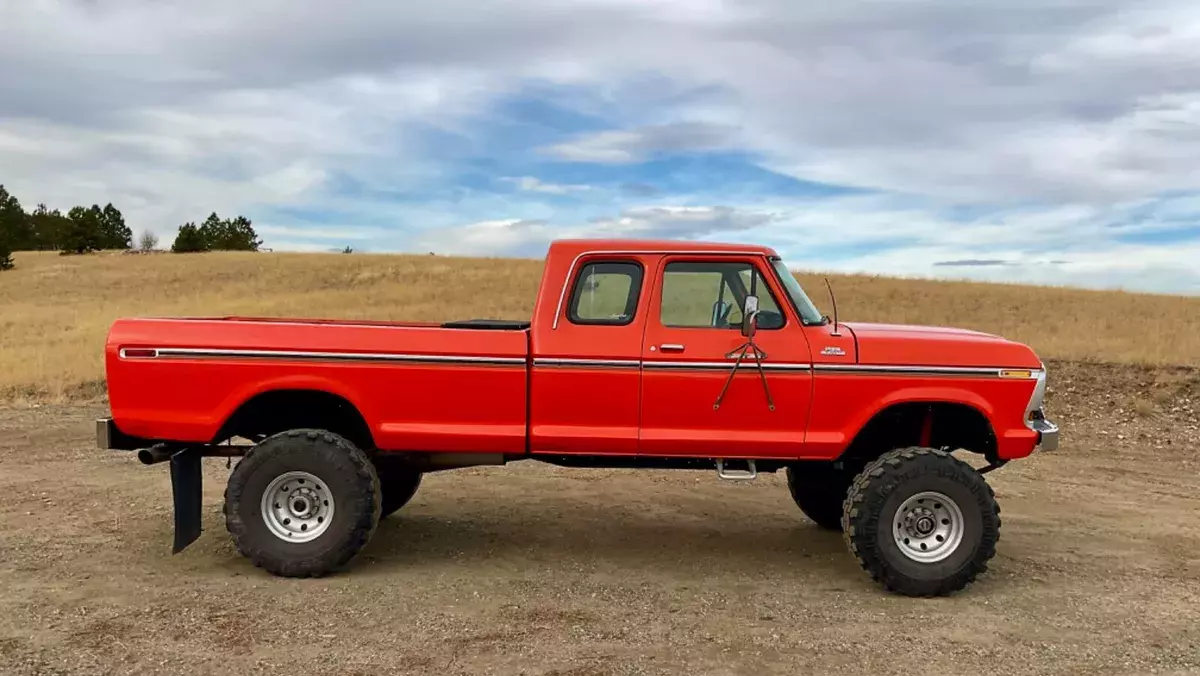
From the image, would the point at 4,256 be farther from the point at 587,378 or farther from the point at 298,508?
the point at 587,378

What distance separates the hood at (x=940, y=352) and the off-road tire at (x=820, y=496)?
1624mm

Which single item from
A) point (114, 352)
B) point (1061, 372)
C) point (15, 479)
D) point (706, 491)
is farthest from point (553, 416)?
point (1061, 372)

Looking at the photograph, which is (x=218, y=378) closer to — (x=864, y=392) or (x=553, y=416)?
(x=553, y=416)

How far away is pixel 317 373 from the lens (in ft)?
19.1

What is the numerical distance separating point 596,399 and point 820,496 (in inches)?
103

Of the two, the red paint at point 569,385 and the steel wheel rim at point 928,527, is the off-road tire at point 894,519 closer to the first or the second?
the steel wheel rim at point 928,527

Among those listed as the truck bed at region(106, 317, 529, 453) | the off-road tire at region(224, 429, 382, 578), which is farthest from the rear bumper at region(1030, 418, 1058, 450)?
the off-road tire at region(224, 429, 382, 578)

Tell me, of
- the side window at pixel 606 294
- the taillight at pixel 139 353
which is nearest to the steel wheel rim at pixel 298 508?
the taillight at pixel 139 353

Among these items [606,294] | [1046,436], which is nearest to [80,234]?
[606,294]

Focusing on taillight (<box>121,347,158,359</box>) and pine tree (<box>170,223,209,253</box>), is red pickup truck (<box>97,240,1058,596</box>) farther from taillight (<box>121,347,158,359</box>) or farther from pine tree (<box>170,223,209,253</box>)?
pine tree (<box>170,223,209,253</box>)

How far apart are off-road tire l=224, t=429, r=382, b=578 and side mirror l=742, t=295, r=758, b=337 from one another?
263cm

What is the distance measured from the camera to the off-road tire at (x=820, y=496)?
726cm

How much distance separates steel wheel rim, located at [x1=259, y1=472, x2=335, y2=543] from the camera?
583 centimetres

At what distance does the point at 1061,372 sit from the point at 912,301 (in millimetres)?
16561
